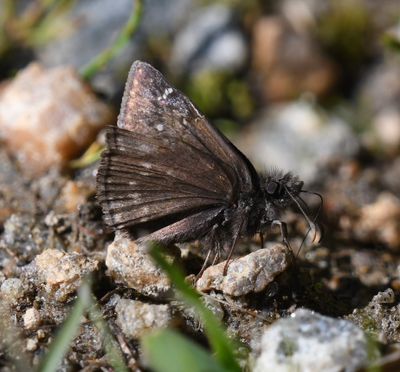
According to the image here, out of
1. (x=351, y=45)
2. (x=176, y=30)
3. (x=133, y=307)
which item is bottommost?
(x=133, y=307)

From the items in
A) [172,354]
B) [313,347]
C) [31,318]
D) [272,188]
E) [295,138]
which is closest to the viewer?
[172,354]

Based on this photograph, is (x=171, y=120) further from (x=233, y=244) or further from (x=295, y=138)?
(x=295, y=138)

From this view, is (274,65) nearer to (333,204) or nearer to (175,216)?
(333,204)

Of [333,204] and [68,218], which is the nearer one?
[68,218]

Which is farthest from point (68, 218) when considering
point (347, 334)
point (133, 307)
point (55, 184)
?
point (347, 334)

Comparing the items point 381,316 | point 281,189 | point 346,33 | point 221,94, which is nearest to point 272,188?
point 281,189

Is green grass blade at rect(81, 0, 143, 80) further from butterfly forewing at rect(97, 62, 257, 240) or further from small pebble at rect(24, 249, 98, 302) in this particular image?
small pebble at rect(24, 249, 98, 302)

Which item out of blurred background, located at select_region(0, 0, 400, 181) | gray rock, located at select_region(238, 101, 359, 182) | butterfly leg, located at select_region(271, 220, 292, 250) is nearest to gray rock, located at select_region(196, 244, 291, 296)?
butterfly leg, located at select_region(271, 220, 292, 250)
